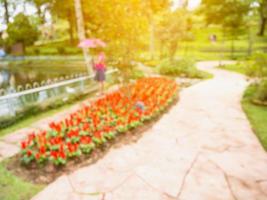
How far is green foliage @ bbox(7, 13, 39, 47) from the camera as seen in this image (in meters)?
25.5

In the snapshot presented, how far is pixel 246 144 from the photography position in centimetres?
439

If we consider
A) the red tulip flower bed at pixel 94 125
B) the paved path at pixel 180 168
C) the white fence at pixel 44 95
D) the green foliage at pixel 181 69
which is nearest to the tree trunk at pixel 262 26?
the green foliage at pixel 181 69

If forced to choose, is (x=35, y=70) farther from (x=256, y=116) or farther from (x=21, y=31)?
(x=256, y=116)

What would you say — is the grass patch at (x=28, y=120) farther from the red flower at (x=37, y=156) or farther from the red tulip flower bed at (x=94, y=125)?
the red flower at (x=37, y=156)

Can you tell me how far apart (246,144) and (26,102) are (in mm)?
5443

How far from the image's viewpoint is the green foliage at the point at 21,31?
25.5 meters

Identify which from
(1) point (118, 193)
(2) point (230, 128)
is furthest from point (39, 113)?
(2) point (230, 128)

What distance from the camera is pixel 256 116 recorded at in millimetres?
5863

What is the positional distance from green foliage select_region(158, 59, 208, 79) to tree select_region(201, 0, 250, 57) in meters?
16.3

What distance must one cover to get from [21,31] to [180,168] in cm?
2734

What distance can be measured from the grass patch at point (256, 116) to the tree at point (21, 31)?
24150mm

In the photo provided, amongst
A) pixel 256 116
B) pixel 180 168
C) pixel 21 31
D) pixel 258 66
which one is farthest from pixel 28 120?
pixel 21 31

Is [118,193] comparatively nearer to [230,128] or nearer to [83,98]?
[230,128]

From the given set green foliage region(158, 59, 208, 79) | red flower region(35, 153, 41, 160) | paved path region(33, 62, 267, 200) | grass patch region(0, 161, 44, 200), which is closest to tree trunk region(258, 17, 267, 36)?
green foliage region(158, 59, 208, 79)
